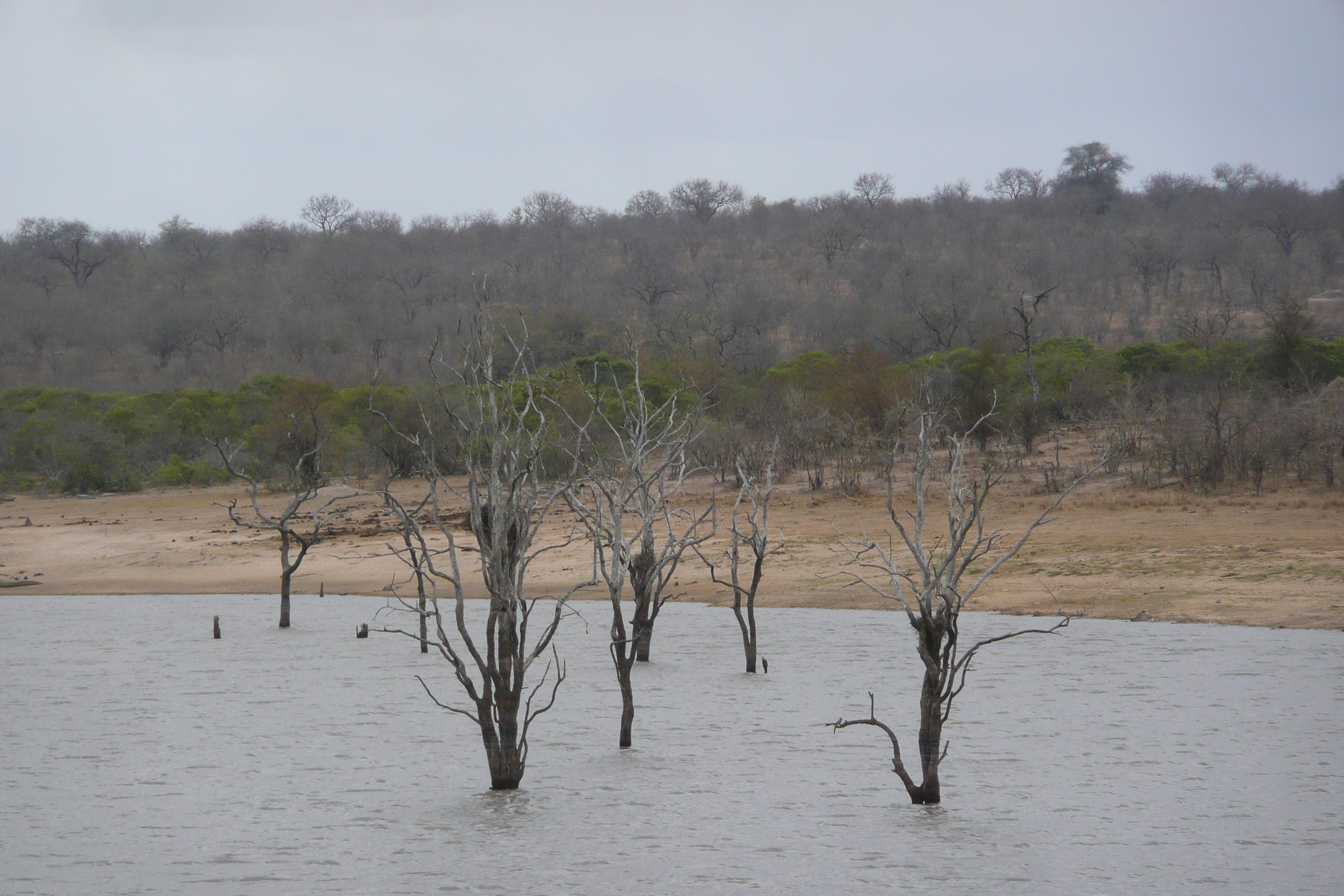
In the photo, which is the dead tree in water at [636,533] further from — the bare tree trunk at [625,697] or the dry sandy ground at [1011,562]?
the dry sandy ground at [1011,562]

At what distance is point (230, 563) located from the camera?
24.3m

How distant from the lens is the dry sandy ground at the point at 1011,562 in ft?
54.6

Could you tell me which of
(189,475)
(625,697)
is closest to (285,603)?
(625,697)

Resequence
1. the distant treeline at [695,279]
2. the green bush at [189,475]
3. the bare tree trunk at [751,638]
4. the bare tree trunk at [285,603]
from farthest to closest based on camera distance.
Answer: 1. the distant treeline at [695,279]
2. the green bush at [189,475]
3. the bare tree trunk at [285,603]
4. the bare tree trunk at [751,638]

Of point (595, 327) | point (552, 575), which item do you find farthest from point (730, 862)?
point (595, 327)

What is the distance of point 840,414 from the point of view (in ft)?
109

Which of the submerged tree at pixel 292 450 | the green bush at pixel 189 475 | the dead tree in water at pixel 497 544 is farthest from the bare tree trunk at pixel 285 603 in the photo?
the green bush at pixel 189 475

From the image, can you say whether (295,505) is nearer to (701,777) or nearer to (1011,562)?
(701,777)

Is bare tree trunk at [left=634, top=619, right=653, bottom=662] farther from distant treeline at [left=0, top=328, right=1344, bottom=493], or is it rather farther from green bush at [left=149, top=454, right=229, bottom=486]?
green bush at [left=149, top=454, right=229, bottom=486]

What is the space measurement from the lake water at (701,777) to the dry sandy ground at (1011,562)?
1.63 m

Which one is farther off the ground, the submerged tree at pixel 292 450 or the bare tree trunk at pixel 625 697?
the submerged tree at pixel 292 450

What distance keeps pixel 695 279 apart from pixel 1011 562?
57086 millimetres

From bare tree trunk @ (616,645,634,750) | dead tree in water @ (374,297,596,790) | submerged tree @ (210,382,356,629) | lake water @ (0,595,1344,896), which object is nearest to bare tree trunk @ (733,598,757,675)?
lake water @ (0,595,1344,896)

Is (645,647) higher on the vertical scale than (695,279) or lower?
lower
